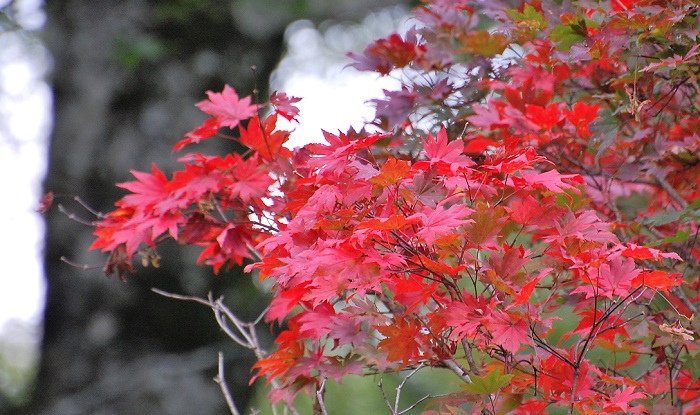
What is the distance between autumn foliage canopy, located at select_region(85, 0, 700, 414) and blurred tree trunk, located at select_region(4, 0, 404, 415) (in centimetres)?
101

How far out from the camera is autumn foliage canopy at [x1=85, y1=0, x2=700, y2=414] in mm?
1047

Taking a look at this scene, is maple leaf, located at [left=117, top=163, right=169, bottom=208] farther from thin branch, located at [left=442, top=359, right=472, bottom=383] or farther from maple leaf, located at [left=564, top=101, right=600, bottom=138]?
maple leaf, located at [left=564, top=101, right=600, bottom=138]

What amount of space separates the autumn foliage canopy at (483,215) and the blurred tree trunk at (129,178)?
1011 mm

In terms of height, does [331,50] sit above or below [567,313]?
above

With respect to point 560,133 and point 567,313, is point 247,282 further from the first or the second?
point 567,313

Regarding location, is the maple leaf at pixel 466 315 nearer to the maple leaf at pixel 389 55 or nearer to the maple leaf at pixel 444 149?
the maple leaf at pixel 444 149

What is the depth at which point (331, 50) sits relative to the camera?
6035mm

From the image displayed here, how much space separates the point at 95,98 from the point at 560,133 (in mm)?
1899

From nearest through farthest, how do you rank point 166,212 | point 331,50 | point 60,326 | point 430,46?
point 166,212
point 430,46
point 60,326
point 331,50

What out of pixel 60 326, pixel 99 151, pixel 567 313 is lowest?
pixel 567 313

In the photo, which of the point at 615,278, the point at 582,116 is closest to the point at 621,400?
the point at 615,278

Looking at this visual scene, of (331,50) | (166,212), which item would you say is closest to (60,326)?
(166,212)

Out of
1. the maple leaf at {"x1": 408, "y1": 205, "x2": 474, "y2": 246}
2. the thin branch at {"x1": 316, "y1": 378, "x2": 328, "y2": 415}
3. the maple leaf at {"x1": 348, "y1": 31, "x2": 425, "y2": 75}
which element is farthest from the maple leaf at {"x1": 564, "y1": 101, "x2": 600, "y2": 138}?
the thin branch at {"x1": 316, "y1": 378, "x2": 328, "y2": 415}

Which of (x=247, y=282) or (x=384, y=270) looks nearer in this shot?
(x=384, y=270)
